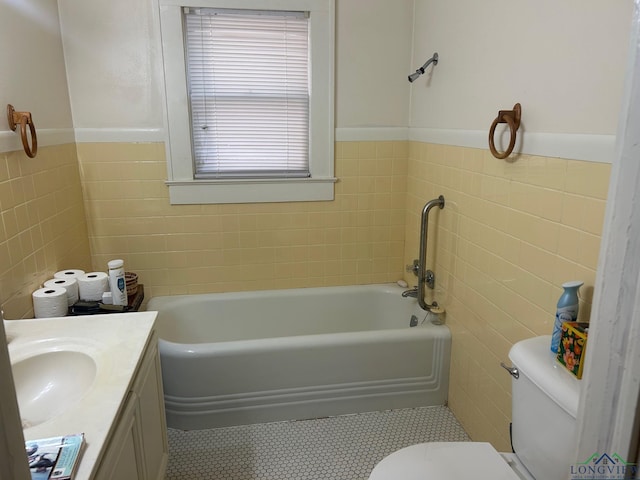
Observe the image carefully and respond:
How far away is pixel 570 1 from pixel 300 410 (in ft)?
6.72

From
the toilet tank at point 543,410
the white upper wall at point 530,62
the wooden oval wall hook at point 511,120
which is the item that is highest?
the white upper wall at point 530,62

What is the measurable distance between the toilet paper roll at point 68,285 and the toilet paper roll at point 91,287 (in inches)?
0.9

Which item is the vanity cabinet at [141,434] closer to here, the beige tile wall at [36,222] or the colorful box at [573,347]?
the beige tile wall at [36,222]

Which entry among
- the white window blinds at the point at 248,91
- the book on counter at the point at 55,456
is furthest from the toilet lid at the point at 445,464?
the white window blinds at the point at 248,91

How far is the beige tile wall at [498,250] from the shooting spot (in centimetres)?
140

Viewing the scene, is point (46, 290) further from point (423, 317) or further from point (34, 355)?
point (423, 317)

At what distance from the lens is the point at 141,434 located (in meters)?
1.35

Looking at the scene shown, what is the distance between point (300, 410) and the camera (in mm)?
2279

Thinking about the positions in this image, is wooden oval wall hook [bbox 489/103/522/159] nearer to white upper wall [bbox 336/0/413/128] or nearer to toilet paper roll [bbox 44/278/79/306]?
white upper wall [bbox 336/0/413/128]

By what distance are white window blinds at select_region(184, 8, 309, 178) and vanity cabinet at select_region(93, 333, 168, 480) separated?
53.4 inches

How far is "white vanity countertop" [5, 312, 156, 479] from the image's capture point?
39.3 inches

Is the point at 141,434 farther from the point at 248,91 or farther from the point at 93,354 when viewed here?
the point at 248,91

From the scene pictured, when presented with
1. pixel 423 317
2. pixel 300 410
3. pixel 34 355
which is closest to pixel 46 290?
pixel 34 355

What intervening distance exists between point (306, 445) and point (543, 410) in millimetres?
1224
